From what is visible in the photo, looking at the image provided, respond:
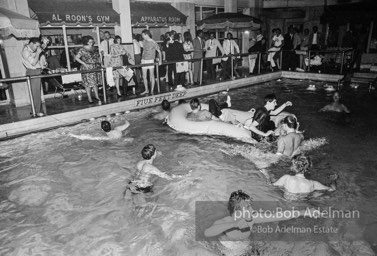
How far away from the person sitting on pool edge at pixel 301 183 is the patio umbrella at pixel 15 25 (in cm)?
754

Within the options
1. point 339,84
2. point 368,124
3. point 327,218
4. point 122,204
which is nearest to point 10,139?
point 122,204

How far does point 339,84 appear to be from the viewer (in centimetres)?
1418

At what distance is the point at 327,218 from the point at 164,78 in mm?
10668

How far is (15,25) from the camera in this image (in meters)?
7.88

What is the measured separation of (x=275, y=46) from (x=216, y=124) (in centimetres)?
920

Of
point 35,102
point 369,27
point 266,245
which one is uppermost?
point 369,27

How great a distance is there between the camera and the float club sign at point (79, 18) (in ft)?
33.8

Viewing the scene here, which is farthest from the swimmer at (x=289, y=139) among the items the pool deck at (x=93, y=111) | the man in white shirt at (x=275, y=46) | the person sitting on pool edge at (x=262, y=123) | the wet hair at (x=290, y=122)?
the man in white shirt at (x=275, y=46)

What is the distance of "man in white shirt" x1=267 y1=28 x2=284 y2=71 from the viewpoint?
1489 cm

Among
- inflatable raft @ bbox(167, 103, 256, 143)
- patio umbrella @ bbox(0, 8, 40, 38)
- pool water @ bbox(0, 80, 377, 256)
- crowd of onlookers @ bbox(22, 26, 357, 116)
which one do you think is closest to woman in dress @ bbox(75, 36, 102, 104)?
crowd of onlookers @ bbox(22, 26, 357, 116)

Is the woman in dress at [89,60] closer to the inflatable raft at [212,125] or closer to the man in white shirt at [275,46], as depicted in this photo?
the inflatable raft at [212,125]

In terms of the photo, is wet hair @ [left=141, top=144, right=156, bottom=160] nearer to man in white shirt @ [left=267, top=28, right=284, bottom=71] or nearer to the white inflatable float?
the white inflatable float

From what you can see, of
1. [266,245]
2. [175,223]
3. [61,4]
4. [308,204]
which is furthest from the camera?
[61,4]

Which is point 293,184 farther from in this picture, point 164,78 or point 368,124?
point 164,78
